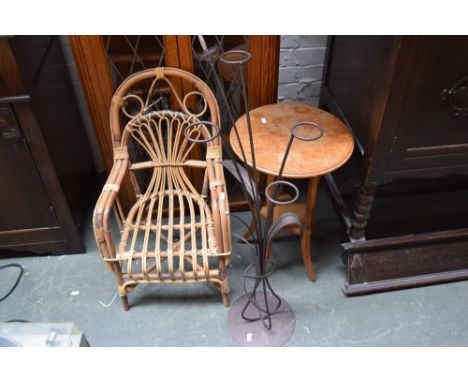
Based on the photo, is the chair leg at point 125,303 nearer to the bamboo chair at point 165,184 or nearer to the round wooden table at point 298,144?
the bamboo chair at point 165,184

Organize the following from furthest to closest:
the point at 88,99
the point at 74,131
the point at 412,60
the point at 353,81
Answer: the point at 74,131 → the point at 88,99 → the point at 353,81 → the point at 412,60

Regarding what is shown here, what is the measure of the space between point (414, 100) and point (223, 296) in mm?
1061

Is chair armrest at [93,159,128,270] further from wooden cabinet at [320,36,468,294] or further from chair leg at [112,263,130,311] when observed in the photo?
wooden cabinet at [320,36,468,294]

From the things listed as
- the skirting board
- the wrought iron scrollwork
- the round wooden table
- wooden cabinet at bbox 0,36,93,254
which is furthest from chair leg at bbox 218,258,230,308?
the wrought iron scrollwork

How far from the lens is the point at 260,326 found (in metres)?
1.72

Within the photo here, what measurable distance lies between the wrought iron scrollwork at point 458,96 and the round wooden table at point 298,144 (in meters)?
0.35

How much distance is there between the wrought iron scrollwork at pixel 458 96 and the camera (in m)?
1.31

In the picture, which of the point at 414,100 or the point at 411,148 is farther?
the point at 411,148

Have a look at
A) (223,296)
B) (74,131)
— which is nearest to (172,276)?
(223,296)

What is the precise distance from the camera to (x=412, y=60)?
4.07 ft

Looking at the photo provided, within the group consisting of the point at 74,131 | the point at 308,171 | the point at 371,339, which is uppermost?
the point at 308,171

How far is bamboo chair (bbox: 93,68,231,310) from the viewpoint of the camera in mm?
1580

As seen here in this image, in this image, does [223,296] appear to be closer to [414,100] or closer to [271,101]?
[271,101]

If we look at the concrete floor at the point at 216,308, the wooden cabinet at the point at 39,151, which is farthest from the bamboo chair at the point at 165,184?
the wooden cabinet at the point at 39,151
